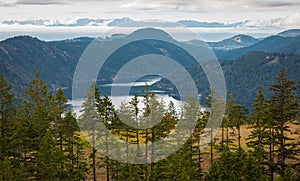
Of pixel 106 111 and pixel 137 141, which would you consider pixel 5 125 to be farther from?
pixel 137 141

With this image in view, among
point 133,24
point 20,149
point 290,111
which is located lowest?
point 20,149

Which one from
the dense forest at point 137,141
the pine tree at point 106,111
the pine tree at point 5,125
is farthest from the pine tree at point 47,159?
the pine tree at point 106,111

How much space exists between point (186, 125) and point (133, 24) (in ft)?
46.2

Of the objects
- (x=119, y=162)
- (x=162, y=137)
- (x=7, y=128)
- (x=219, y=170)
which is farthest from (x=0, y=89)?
(x=219, y=170)

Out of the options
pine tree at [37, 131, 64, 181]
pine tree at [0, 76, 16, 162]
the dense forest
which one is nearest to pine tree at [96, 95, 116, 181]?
the dense forest

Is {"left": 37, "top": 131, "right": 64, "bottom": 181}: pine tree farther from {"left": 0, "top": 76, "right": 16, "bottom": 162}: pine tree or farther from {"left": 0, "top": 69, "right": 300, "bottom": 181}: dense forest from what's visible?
{"left": 0, "top": 76, "right": 16, "bottom": 162}: pine tree

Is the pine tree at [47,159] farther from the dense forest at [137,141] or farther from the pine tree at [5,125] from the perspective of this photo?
the pine tree at [5,125]

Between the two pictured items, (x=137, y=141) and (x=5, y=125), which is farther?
(x=137, y=141)

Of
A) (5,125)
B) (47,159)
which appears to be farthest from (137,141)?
(5,125)

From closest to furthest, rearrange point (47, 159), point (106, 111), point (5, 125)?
point (47, 159) < point (5, 125) < point (106, 111)

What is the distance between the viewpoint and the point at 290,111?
4128cm

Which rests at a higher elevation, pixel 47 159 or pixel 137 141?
pixel 137 141

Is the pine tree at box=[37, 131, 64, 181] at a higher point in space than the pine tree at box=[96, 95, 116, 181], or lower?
lower

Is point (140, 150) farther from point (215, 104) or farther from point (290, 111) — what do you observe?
point (290, 111)
